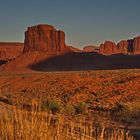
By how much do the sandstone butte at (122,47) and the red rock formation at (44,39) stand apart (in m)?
40.5

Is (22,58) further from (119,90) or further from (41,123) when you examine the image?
(41,123)

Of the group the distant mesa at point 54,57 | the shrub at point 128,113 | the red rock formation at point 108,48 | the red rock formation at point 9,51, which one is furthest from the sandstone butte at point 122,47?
the shrub at point 128,113

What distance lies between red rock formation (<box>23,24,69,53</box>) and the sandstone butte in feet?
133

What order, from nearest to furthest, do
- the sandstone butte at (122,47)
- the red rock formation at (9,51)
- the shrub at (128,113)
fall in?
the shrub at (128,113), the sandstone butte at (122,47), the red rock formation at (9,51)

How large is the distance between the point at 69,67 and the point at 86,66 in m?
4.22

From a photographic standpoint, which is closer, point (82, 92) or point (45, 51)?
point (82, 92)

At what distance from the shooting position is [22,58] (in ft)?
367

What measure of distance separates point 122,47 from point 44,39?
202 ft

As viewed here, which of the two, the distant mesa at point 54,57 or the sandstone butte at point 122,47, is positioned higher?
the sandstone butte at point 122,47

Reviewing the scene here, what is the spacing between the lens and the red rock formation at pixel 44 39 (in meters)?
125

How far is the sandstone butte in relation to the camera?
554ft

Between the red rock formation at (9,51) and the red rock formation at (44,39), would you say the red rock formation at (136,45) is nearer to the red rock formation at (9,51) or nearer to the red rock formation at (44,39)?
the red rock formation at (44,39)

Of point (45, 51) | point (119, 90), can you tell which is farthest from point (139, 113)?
point (45, 51)

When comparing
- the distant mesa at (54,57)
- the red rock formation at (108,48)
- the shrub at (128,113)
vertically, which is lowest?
the shrub at (128,113)
